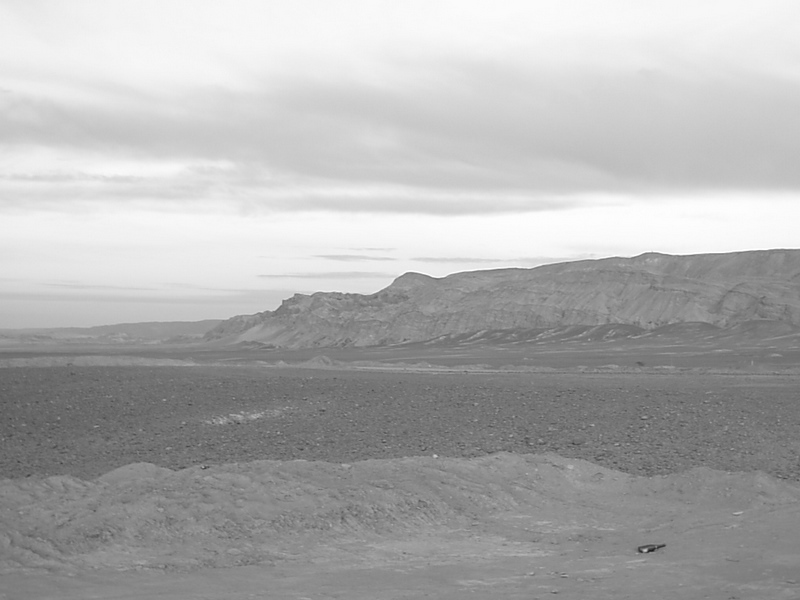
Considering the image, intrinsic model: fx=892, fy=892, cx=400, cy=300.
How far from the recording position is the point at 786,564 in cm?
861

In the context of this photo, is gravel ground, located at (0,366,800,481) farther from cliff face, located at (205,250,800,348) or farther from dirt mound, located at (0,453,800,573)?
cliff face, located at (205,250,800,348)

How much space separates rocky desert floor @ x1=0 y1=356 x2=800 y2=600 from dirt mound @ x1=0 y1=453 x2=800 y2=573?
0.10ft

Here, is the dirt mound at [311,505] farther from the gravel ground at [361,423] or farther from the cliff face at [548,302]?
the cliff face at [548,302]

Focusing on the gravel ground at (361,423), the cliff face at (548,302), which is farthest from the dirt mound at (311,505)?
the cliff face at (548,302)

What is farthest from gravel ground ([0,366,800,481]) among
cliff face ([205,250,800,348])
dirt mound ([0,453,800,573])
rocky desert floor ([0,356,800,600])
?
cliff face ([205,250,800,348])

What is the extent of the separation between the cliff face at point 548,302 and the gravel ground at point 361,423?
79157 mm

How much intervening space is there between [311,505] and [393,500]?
1.04 metres

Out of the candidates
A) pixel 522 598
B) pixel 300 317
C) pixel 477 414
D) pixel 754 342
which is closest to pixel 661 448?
pixel 477 414

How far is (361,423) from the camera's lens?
54.6 ft

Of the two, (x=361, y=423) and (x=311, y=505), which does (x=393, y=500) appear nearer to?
(x=311, y=505)

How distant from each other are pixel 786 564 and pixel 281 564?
5.01m

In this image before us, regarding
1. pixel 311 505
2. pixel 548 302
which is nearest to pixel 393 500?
pixel 311 505

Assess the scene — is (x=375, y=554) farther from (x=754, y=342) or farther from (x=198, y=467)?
(x=754, y=342)

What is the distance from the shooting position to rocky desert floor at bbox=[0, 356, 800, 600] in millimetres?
8625
